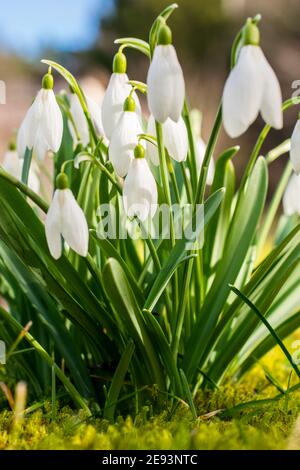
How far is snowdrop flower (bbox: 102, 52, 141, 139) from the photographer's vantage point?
3.19 ft

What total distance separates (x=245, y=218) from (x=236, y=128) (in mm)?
468

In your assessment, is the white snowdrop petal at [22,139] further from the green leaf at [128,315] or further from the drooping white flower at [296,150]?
the drooping white flower at [296,150]

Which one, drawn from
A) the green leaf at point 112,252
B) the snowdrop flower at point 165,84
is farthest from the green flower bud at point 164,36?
the green leaf at point 112,252

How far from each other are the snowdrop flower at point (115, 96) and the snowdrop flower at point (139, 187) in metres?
0.09

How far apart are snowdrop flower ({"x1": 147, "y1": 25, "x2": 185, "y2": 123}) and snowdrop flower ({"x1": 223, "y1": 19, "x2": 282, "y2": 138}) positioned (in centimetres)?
7

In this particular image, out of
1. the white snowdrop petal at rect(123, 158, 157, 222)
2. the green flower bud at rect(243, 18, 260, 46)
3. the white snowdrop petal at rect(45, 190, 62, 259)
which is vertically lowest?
the white snowdrop petal at rect(45, 190, 62, 259)

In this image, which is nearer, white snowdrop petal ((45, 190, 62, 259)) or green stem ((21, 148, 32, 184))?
white snowdrop petal ((45, 190, 62, 259))

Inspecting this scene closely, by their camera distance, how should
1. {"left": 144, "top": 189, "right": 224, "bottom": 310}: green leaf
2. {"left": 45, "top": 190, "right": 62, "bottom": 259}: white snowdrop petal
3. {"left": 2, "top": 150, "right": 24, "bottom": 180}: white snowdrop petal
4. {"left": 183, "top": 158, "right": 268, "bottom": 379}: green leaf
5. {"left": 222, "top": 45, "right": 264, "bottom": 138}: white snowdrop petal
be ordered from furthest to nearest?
{"left": 2, "top": 150, "right": 24, "bottom": 180}: white snowdrop petal → {"left": 183, "top": 158, "right": 268, "bottom": 379}: green leaf → {"left": 144, "top": 189, "right": 224, "bottom": 310}: green leaf → {"left": 45, "top": 190, "right": 62, "bottom": 259}: white snowdrop petal → {"left": 222, "top": 45, "right": 264, "bottom": 138}: white snowdrop petal

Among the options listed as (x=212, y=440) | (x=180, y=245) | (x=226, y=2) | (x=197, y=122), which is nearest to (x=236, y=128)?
(x=180, y=245)

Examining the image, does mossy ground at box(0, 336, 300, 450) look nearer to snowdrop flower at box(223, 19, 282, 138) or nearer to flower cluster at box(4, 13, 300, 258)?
flower cluster at box(4, 13, 300, 258)

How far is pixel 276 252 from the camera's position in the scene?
41.3 inches

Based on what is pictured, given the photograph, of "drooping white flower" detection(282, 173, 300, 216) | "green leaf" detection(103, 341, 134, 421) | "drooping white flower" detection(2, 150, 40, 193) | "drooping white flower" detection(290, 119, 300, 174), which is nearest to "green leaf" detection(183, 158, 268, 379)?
"drooping white flower" detection(282, 173, 300, 216)

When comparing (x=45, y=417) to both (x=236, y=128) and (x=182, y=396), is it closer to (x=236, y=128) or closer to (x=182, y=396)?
(x=182, y=396)

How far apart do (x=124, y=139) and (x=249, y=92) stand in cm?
24
